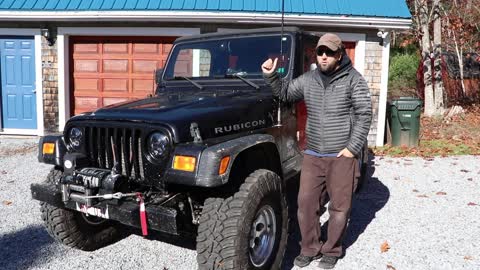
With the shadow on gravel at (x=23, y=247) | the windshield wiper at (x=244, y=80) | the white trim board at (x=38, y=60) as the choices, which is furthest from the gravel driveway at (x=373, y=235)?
the white trim board at (x=38, y=60)

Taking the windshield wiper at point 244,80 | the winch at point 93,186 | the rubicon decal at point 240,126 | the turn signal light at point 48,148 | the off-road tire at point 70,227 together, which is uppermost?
the windshield wiper at point 244,80

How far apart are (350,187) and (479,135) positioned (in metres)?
8.43

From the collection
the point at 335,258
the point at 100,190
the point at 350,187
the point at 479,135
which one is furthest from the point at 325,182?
the point at 479,135

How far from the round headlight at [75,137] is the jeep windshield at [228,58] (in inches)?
50.9

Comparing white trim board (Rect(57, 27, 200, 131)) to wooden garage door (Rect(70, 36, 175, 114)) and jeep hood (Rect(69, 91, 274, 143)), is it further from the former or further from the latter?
jeep hood (Rect(69, 91, 274, 143))

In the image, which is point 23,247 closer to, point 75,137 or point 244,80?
point 75,137

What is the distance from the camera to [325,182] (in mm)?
3613

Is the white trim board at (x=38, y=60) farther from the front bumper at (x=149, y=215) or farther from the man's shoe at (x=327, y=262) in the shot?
the man's shoe at (x=327, y=262)

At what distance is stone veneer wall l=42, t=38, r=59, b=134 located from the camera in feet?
31.8

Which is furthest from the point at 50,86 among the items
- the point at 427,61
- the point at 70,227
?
the point at 427,61

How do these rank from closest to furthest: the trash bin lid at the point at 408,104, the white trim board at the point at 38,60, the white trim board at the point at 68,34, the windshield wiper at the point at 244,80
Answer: the windshield wiper at the point at 244,80
the trash bin lid at the point at 408,104
the white trim board at the point at 68,34
the white trim board at the point at 38,60

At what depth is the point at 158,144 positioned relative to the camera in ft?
9.87

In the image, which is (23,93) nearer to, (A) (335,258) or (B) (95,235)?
(B) (95,235)

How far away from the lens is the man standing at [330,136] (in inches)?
130
